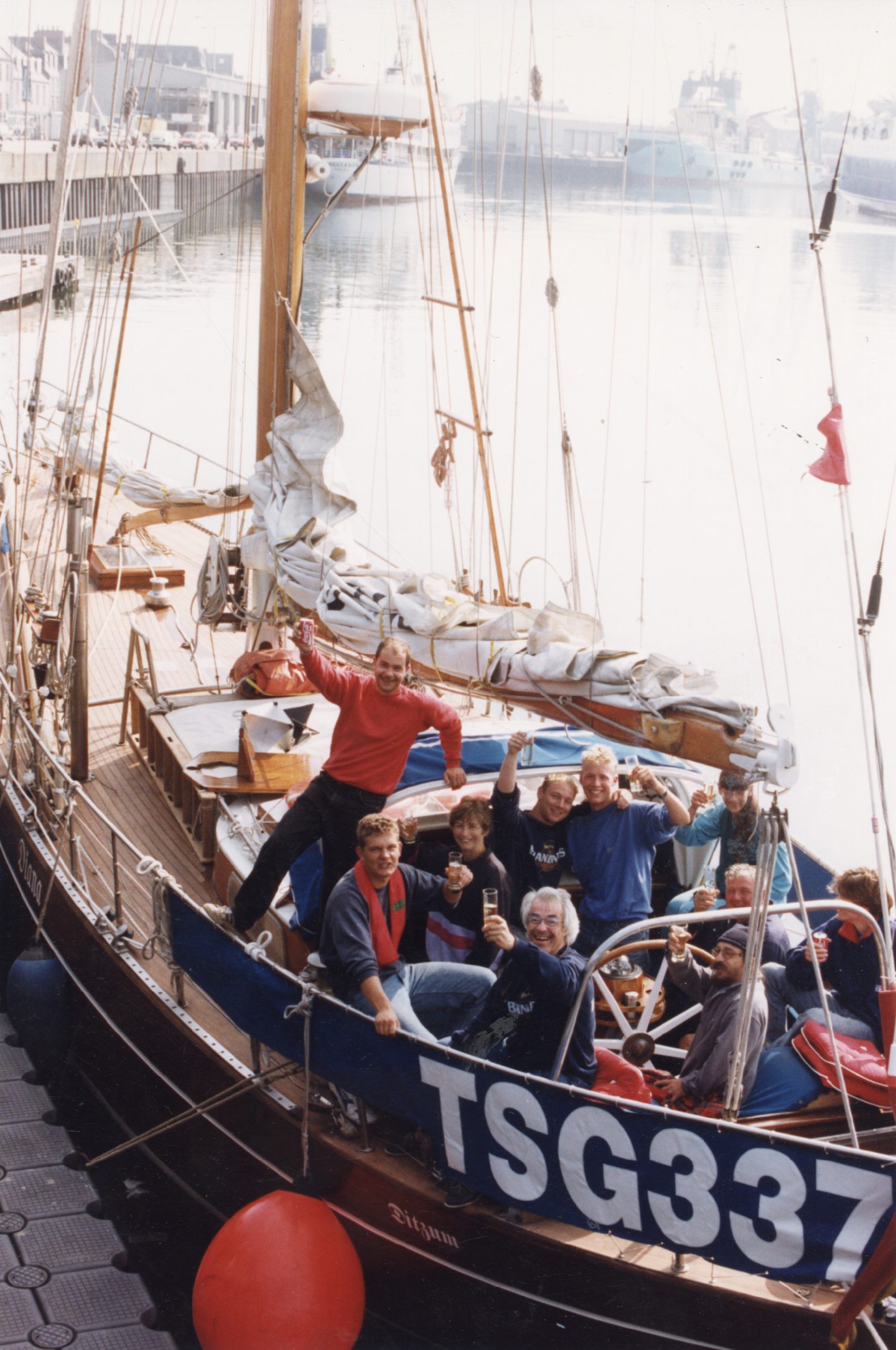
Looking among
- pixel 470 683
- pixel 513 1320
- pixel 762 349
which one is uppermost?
pixel 762 349

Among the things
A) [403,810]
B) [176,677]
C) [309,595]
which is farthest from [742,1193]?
[176,677]

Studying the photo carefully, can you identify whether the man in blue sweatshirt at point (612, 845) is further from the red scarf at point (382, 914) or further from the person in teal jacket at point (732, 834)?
the red scarf at point (382, 914)

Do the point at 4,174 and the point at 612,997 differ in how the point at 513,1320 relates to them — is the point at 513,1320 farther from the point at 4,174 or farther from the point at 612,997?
the point at 4,174

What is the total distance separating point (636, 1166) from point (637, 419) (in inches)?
734

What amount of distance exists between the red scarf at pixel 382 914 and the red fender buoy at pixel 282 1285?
0.97 m

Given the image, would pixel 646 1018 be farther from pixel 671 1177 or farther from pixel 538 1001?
pixel 671 1177

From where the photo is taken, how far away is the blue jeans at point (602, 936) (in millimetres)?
5680

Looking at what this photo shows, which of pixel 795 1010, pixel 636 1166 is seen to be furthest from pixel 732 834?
pixel 636 1166

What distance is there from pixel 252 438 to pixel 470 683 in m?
19.2

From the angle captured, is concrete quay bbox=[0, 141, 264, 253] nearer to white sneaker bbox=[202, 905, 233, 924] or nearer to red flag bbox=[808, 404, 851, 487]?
white sneaker bbox=[202, 905, 233, 924]

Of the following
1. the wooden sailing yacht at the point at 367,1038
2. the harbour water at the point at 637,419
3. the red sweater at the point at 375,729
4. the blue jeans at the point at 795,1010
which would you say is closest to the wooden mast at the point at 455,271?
→ the wooden sailing yacht at the point at 367,1038

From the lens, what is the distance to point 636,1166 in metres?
4.21

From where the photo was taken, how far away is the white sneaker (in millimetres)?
5762

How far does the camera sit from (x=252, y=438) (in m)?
24.4
